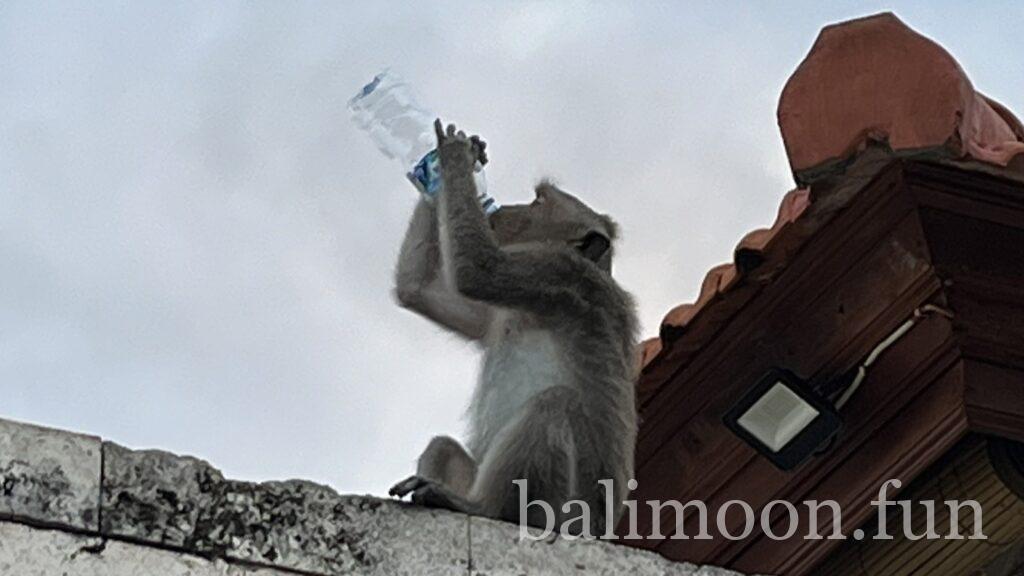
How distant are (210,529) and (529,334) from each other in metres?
2.38

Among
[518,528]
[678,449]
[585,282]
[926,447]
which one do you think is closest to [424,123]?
[585,282]

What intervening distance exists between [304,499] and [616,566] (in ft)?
2.36

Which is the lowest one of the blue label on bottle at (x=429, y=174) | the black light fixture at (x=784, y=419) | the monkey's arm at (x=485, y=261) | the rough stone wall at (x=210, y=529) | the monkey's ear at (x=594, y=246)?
the rough stone wall at (x=210, y=529)

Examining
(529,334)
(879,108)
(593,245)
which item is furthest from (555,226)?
(879,108)

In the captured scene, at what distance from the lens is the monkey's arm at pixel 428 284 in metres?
7.58

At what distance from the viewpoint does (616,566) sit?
5230 millimetres

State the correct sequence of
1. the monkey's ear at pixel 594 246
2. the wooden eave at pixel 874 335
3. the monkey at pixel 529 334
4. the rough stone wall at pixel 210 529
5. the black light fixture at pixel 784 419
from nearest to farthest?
1. the rough stone wall at pixel 210 529
2. the monkey at pixel 529 334
3. the wooden eave at pixel 874 335
4. the black light fixture at pixel 784 419
5. the monkey's ear at pixel 594 246

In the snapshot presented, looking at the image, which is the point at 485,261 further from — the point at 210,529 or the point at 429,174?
the point at 210,529

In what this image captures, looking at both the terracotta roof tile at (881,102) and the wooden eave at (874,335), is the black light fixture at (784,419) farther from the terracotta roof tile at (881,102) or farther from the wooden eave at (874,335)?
the terracotta roof tile at (881,102)

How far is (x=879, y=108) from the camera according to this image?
6504mm

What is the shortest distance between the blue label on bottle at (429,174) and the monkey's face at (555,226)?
10.4 inches

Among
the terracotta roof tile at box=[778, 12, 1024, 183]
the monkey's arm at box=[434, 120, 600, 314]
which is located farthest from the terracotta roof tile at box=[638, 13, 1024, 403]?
the monkey's arm at box=[434, 120, 600, 314]

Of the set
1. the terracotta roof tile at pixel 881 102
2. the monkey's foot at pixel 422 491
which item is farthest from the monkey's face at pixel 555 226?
the monkey's foot at pixel 422 491

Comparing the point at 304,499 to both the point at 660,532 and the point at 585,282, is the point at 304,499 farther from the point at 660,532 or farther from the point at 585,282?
the point at 660,532
